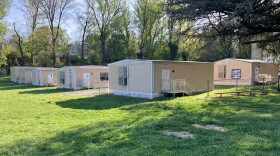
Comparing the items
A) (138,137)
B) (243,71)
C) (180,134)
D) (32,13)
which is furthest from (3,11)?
(180,134)

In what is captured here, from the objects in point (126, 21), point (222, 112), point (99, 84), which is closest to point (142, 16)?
point (126, 21)

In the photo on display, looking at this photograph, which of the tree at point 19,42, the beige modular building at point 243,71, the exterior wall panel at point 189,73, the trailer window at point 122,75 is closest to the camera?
the exterior wall panel at point 189,73

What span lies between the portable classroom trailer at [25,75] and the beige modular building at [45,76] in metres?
2.22

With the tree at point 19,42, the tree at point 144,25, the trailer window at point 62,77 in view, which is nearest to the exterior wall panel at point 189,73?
the trailer window at point 62,77

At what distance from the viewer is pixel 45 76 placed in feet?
109

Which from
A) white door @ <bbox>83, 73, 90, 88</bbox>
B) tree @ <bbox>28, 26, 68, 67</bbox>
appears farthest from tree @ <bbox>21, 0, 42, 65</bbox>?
white door @ <bbox>83, 73, 90, 88</bbox>

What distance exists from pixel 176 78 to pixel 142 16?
2395 cm

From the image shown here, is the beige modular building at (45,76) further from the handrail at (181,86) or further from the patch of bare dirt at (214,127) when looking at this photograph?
the patch of bare dirt at (214,127)

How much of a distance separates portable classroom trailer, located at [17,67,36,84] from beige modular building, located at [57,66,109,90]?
34.4 feet

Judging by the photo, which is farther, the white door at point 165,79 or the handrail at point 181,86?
the handrail at point 181,86

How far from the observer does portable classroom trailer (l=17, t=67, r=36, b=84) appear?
3653 cm

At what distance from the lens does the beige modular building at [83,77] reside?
2631 centimetres

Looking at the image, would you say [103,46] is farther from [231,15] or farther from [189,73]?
[231,15]

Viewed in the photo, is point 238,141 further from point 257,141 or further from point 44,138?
point 44,138
